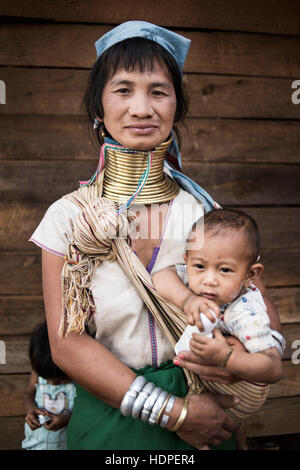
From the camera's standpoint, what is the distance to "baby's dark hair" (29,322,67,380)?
2006 millimetres

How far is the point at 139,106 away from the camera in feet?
4.54

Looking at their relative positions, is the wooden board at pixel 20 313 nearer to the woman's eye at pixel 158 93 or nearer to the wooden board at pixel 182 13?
the woman's eye at pixel 158 93

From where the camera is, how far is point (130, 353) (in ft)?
4.81

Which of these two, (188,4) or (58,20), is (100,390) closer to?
(58,20)

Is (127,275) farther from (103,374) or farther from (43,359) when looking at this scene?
(43,359)

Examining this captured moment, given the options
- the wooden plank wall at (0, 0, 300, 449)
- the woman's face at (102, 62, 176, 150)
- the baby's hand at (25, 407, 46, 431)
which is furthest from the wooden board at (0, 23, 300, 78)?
the baby's hand at (25, 407, 46, 431)

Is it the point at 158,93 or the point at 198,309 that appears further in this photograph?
the point at 158,93

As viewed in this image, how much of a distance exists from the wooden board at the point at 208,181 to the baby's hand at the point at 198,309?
1.18 meters

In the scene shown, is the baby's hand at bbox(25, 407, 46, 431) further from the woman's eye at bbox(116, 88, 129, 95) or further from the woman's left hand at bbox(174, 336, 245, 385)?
the woman's eye at bbox(116, 88, 129, 95)

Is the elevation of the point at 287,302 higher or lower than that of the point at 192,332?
lower

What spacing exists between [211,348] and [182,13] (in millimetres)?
1796

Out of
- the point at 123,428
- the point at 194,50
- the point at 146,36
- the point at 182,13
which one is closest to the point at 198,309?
the point at 123,428

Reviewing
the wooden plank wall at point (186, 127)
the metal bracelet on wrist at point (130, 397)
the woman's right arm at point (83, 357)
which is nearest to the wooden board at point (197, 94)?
the wooden plank wall at point (186, 127)
